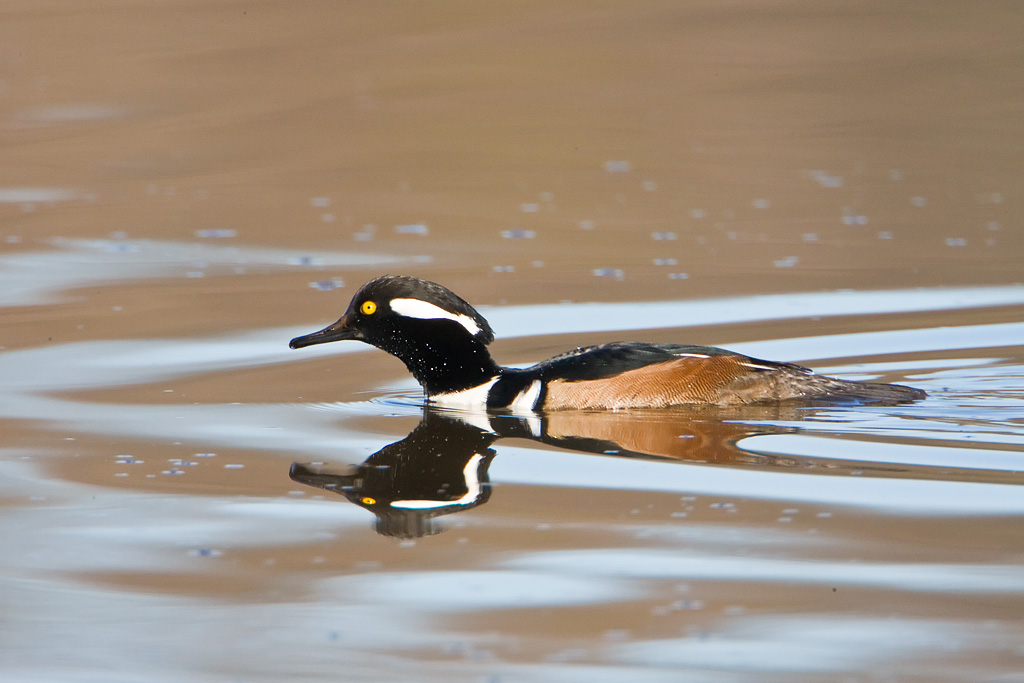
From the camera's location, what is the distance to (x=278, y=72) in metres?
18.0

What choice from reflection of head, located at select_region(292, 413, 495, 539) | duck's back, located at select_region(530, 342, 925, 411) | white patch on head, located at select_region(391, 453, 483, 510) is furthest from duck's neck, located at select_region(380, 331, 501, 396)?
white patch on head, located at select_region(391, 453, 483, 510)

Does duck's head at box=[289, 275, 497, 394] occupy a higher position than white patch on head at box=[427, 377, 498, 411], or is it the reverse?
duck's head at box=[289, 275, 497, 394]

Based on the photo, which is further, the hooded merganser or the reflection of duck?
the hooded merganser

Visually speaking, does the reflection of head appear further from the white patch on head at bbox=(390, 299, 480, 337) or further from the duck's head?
the white patch on head at bbox=(390, 299, 480, 337)

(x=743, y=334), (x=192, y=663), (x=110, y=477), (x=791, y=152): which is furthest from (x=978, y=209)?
(x=192, y=663)

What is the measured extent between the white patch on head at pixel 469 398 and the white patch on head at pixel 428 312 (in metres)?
0.28

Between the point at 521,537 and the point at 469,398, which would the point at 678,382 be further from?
the point at 521,537

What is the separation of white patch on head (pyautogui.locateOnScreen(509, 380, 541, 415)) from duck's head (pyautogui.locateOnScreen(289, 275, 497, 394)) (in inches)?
10.8

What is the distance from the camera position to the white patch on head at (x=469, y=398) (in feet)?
25.5

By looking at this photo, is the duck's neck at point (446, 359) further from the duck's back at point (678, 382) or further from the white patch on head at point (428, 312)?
the duck's back at point (678, 382)

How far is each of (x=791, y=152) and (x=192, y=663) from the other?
38.7 ft

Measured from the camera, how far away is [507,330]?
31.0ft

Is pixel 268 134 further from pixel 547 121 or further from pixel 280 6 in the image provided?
pixel 280 6

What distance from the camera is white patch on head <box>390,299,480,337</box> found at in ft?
25.6
